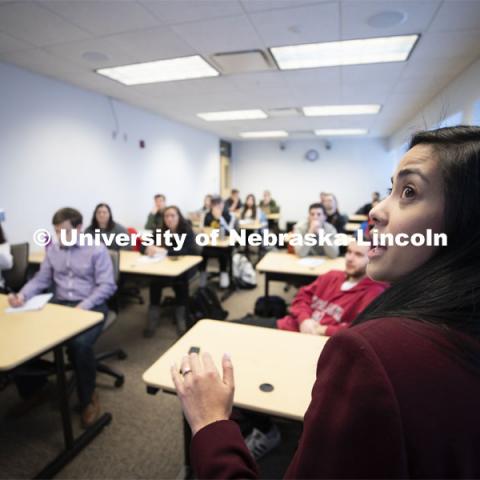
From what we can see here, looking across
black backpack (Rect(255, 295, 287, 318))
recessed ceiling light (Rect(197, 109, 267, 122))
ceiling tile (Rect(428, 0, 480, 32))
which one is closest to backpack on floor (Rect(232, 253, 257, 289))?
black backpack (Rect(255, 295, 287, 318))

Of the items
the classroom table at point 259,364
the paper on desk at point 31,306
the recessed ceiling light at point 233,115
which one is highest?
the recessed ceiling light at point 233,115

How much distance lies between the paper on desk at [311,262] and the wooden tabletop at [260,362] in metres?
1.48

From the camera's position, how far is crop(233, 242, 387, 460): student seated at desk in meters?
1.69

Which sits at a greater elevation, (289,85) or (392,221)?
(289,85)

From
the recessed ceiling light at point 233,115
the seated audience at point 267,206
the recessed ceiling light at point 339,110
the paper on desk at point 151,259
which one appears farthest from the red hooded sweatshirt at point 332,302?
the seated audience at point 267,206

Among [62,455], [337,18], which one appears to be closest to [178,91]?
[337,18]

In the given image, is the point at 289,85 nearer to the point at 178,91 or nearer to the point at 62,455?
the point at 178,91

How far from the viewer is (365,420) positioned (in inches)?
15.9

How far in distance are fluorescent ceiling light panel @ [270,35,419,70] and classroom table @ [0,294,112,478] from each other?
8.67 ft

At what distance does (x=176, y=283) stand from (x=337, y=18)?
2.55 meters

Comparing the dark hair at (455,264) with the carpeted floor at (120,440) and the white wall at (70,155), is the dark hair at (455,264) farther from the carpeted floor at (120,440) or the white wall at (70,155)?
the white wall at (70,155)

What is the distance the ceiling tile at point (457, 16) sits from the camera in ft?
6.50

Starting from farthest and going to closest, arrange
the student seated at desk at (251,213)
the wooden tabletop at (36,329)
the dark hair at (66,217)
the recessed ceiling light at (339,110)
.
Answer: the student seated at desk at (251,213) → the recessed ceiling light at (339,110) → the dark hair at (66,217) → the wooden tabletop at (36,329)

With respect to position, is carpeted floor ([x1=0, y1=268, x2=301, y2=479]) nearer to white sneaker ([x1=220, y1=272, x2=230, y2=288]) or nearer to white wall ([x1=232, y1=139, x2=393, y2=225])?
white sneaker ([x1=220, y1=272, x2=230, y2=288])
